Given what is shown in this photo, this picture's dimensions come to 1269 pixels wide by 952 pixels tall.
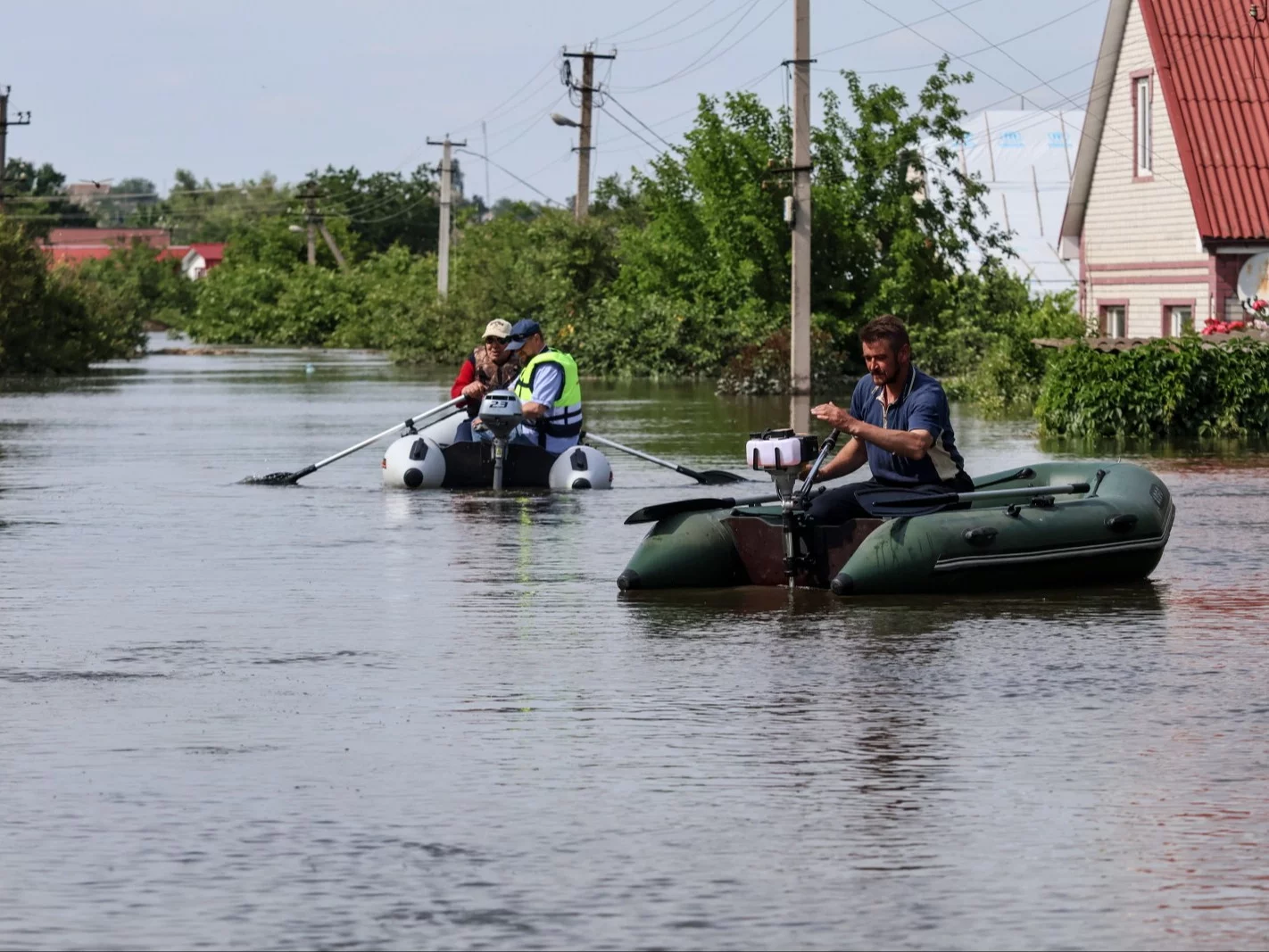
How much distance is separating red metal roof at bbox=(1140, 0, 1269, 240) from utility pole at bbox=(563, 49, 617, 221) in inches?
1470

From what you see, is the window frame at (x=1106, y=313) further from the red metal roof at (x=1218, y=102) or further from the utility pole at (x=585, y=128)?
the utility pole at (x=585, y=128)

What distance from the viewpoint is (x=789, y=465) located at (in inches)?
557

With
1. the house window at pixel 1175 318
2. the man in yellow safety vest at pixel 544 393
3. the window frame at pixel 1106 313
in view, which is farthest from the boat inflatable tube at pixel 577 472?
the window frame at pixel 1106 313

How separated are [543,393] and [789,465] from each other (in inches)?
361

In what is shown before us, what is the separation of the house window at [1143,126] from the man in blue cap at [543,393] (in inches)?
810

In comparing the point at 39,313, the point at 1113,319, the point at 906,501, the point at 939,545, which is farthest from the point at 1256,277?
the point at 39,313

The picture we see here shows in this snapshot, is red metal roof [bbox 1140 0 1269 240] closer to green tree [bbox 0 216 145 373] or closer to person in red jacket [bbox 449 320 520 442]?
person in red jacket [bbox 449 320 520 442]

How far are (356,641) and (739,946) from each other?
6.39 m

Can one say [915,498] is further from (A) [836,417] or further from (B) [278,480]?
(B) [278,480]

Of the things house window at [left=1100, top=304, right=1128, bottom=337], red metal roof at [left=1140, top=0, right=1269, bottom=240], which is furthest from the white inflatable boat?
house window at [left=1100, top=304, right=1128, bottom=337]

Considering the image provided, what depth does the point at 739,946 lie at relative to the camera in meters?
6.63

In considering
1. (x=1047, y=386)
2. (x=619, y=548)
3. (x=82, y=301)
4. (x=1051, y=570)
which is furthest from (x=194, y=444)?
(x=82, y=301)

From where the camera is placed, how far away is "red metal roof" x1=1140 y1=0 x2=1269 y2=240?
3956 centimetres

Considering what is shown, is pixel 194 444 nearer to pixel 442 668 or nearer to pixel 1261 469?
pixel 1261 469
